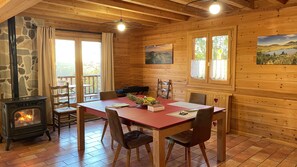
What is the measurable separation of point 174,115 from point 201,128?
1.12 feet

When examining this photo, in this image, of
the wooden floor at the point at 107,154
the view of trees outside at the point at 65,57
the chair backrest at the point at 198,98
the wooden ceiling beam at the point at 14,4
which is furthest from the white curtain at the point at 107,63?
the wooden ceiling beam at the point at 14,4

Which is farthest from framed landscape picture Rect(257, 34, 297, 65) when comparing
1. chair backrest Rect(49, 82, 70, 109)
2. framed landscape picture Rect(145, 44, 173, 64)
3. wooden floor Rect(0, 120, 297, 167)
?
chair backrest Rect(49, 82, 70, 109)

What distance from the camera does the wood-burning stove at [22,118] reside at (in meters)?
3.61

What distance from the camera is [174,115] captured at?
8.87 ft

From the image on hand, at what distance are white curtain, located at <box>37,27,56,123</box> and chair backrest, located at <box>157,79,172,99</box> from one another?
243 centimetres

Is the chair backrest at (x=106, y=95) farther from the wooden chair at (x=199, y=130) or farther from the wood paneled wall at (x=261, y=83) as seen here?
the wood paneled wall at (x=261, y=83)

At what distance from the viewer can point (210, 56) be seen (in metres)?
4.61

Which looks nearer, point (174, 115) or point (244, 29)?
point (174, 115)

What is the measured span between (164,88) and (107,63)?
5.11 feet

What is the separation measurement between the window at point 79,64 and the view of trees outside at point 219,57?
9.19 feet

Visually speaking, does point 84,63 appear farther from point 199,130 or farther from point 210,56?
point 199,130

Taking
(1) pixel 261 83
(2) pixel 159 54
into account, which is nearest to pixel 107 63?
(2) pixel 159 54

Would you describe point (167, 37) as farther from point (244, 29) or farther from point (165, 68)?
point (244, 29)

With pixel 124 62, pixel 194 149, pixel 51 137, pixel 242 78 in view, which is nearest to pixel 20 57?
pixel 51 137
